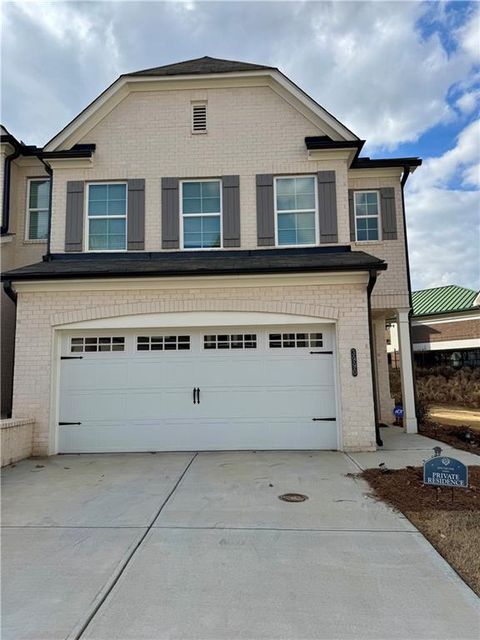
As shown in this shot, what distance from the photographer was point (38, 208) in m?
12.1

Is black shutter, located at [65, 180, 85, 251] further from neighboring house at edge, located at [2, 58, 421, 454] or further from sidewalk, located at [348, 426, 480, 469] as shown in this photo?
sidewalk, located at [348, 426, 480, 469]

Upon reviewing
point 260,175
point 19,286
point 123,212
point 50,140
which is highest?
point 50,140

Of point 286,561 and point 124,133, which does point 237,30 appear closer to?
point 124,133

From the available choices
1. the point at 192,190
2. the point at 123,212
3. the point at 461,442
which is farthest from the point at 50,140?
the point at 461,442

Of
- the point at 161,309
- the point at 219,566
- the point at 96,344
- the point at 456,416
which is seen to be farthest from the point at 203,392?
the point at 456,416

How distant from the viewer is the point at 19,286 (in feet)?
30.0

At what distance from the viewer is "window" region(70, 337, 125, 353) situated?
927 centimetres

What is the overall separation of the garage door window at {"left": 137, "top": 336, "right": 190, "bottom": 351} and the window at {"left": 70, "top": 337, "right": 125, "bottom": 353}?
0.42 m

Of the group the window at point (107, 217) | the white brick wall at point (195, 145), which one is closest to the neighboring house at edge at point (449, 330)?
the white brick wall at point (195, 145)

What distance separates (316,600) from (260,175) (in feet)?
29.7

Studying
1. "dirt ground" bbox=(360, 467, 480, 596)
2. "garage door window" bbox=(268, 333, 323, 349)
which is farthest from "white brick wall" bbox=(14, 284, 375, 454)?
"dirt ground" bbox=(360, 467, 480, 596)

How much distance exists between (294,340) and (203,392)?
84.9 inches

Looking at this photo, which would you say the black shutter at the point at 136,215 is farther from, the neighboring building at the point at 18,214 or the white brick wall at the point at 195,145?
the neighboring building at the point at 18,214

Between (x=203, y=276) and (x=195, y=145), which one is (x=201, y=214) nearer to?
(x=195, y=145)
